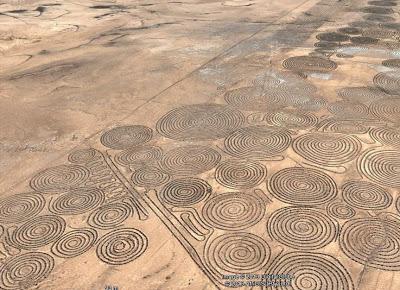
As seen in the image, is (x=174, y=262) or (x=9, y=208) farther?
(x=9, y=208)

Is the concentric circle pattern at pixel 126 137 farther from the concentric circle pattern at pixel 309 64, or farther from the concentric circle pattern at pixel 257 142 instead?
the concentric circle pattern at pixel 309 64

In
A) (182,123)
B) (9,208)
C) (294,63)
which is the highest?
(294,63)

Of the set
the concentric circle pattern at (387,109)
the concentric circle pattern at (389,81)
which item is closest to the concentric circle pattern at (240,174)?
the concentric circle pattern at (387,109)

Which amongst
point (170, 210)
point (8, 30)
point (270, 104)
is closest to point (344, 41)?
point (270, 104)

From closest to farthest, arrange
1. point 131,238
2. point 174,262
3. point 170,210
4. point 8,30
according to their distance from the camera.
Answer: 1. point 174,262
2. point 131,238
3. point 170,210
4. point 8,30

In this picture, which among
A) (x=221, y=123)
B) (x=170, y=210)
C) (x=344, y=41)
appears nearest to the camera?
(x=170, y=210)

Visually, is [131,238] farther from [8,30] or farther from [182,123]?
[8,30]
